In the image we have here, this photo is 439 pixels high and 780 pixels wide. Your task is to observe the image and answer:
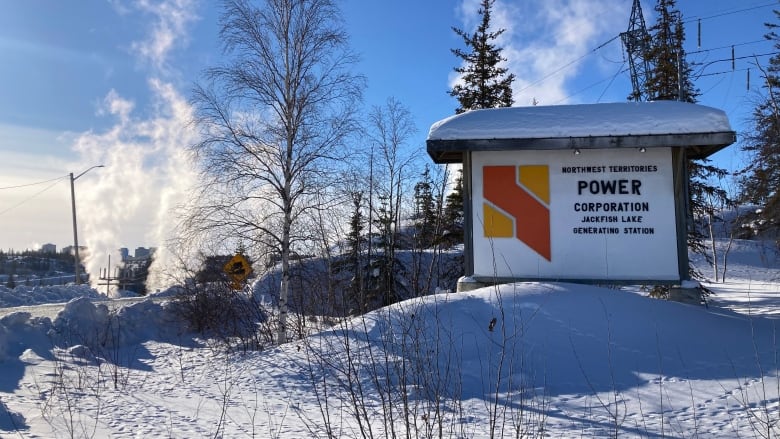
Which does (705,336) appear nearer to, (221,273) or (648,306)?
(648,306)

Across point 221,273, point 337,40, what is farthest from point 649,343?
point 221,273

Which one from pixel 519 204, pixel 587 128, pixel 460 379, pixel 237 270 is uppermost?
pixel 587 128

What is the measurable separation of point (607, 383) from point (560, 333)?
4.80ft

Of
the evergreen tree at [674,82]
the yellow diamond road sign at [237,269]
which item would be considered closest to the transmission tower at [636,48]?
the evergreen tree at [674,82]

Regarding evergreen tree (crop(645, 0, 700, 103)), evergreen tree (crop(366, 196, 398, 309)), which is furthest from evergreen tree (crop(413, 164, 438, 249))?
evergreen tree (crop(645, 0, 700, 103))

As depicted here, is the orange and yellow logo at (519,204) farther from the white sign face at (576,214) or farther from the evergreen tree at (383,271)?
the evergreen tree at (383,271)

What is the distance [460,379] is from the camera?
11.7ft

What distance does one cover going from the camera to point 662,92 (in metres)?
17.8

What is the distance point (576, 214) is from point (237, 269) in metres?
8.41

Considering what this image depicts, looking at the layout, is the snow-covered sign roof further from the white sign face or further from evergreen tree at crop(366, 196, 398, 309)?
evergreen tree at crop(366, 196, 398, 309)

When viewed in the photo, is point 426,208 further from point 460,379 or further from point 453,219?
point 460,379

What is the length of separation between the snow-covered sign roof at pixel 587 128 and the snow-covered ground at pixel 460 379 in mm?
2947

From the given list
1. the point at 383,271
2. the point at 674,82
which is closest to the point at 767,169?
the point at 674,82

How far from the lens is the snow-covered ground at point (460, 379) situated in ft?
16.2
